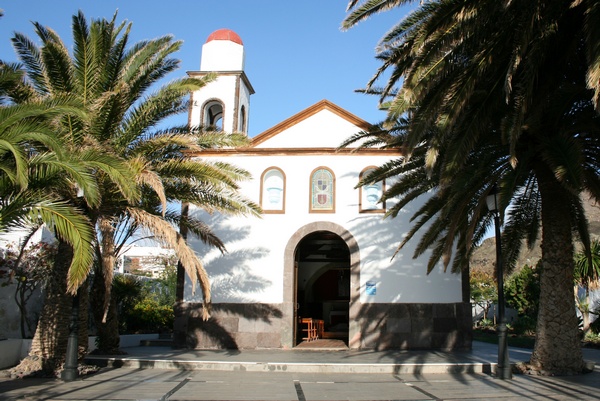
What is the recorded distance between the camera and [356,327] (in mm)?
14742

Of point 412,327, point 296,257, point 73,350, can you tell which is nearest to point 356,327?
point 412,327

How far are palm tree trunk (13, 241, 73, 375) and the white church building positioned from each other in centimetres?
455

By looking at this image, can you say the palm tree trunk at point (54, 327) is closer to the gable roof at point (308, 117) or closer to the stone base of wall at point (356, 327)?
the stone base of wall at point (356, 327)

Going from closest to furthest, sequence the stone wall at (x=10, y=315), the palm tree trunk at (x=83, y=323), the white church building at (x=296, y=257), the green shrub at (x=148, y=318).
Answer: the palm tree trunk at (x=83, y=323) < the stone wall at (x=10, y=315) < the white church building at (x=296, y=257) < the green shrub at (x=148, y=318)

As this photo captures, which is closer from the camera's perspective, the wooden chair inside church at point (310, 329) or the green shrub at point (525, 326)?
the wooden chair inside church at point (310, 329)

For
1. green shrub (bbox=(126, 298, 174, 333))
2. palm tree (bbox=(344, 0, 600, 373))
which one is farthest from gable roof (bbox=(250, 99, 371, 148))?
green shrub (bbox=(126, 298, 174, 333))

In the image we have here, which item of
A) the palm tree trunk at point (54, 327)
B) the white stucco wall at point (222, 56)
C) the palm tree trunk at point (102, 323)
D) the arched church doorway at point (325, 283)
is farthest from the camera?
the arched church doorway at point (325, 283)

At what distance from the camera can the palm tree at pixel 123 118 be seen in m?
10.5

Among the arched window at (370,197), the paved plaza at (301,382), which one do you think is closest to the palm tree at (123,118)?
the paved plaza at (301,382)

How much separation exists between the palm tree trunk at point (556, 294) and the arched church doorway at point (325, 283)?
8.99 m

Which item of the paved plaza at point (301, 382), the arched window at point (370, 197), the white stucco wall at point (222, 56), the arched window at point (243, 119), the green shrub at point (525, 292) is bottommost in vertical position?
the paved plaza at point (301, 382)

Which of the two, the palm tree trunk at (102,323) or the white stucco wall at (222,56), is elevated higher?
the white stucco wall at (222,56)

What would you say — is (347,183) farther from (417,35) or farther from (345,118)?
(417,35)

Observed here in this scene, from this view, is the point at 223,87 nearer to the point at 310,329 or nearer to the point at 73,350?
the point at 310,329
